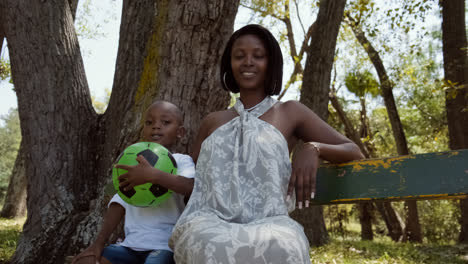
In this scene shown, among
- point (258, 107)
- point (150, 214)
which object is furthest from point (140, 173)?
point (258, 107)

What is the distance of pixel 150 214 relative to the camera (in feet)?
8.08

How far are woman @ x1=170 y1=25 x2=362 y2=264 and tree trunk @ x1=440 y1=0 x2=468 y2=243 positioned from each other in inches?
324

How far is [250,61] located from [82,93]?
2364mm

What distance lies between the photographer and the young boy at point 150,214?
2.21 m

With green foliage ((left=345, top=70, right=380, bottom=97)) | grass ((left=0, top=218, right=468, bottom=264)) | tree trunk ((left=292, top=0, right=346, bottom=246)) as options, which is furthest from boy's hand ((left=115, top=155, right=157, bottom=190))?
green foliage ((left=345, top=70, right=380, bottom=97))

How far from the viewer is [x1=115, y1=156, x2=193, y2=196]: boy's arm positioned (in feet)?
7.14

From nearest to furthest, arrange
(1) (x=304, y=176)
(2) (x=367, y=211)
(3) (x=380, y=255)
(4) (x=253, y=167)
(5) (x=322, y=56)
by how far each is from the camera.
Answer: (1) (x=304, y=176), (4) (x=253, y=167), (3) (x=380, y=255), (5) (x=322, y=56), (2) (x=367, y=211)

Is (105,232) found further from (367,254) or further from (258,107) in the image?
(367,254)

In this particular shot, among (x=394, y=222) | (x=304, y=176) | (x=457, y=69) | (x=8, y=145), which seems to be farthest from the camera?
(x=8, y=145)

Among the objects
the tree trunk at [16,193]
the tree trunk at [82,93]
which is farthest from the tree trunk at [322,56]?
the tree trunk at [16,193]

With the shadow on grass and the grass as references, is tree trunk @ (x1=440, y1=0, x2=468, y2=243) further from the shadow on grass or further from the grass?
the grass

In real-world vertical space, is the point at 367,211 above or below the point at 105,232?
below

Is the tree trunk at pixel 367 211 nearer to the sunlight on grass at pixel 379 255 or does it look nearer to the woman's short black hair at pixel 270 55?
the sunlight on grass at pixel 379 255

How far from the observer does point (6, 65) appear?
1642 cm
